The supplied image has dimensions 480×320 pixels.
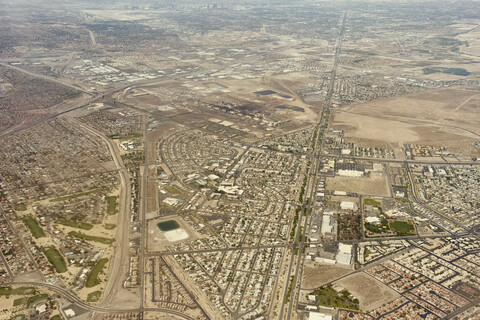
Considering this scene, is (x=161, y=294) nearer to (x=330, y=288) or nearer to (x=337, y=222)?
(x=330, y=288)

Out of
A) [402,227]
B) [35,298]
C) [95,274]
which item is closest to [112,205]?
[95,274]

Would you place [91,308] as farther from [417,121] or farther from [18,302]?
[417,121]

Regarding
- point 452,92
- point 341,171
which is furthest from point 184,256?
point 452,92

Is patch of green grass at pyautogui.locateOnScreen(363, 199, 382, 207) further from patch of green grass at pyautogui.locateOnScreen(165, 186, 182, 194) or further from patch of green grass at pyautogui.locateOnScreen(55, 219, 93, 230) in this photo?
patch of green grass at pyautogui.locateOnScreen(55, 219, 93, 230)

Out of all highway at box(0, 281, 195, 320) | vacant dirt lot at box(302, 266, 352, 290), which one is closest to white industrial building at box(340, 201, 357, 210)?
vacant dirt lot at box(302, 266, 352, 290)

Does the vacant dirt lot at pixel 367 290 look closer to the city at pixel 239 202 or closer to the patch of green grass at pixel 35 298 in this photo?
the city at pixel 239 202

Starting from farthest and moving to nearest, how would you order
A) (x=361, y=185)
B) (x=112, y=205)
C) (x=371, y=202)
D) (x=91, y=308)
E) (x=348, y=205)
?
(x=361, y=185) < (x=371, y=202) < (x=348, y=205) < (x=112, y=205) < (x=91, y=308)
